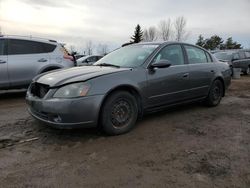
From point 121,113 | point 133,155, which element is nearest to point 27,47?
point 121,113

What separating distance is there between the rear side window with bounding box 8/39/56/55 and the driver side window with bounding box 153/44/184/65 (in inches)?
158

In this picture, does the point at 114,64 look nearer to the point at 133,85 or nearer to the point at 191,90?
the point at 133,85

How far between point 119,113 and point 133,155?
950 millimetres

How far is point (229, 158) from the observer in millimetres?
3820

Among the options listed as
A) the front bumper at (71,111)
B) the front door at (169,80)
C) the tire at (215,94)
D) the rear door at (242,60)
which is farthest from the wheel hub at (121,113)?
the rear door at (242,60)

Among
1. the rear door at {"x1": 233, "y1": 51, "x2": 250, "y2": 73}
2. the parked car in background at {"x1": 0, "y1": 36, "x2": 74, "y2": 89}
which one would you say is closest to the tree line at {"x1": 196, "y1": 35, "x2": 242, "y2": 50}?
the rear door at {"x1": 233, "y1": 51, "x2": 250, "y2": 73}

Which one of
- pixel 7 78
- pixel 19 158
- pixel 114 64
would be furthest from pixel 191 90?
pixel 7 78

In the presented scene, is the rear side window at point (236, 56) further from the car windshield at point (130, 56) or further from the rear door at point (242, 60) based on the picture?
the car windshield at point (130, 56)

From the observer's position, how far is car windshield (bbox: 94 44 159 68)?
5266 millimetres

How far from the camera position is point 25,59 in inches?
311

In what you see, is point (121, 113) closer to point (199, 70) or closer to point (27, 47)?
point (199, 70)

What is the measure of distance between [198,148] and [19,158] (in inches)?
94.3

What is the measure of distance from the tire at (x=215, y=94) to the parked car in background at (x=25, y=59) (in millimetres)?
4170

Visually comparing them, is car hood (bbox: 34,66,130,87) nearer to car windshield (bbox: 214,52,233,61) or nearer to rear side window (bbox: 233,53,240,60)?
car windshield (bbox: 214,52,233,61)
